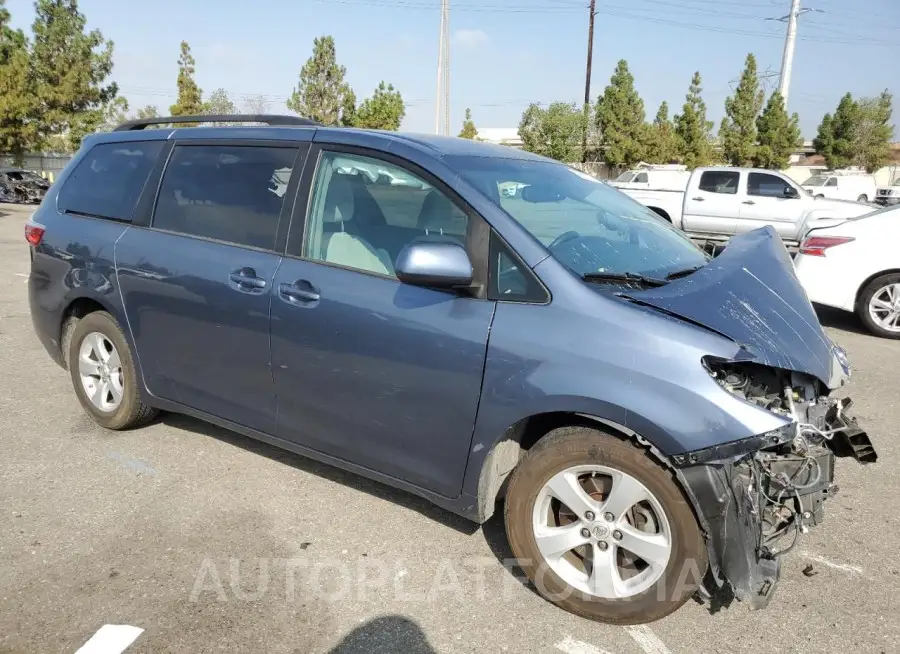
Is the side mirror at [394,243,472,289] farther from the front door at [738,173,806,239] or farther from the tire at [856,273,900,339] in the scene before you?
the front door at [738,173,806,239]

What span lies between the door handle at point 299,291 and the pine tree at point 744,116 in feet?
139

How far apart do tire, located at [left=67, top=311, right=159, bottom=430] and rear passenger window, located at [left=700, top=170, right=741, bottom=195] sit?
13.5m

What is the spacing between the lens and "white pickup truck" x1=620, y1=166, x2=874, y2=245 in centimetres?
1438

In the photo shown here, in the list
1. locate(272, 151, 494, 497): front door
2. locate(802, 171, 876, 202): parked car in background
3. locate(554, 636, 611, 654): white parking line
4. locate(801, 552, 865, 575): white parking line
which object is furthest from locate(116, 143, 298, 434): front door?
locate(802, 171, 876, 202): parked car in background

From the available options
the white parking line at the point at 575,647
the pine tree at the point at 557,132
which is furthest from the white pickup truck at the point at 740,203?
the pine tree at the point at 557,132

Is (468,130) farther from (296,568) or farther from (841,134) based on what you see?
(296,568)

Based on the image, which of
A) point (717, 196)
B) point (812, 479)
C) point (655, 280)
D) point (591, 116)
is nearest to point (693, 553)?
point (812, 479)

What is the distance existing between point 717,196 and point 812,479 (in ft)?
44.1

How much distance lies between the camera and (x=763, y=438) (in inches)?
88.7

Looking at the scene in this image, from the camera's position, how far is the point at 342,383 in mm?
3010

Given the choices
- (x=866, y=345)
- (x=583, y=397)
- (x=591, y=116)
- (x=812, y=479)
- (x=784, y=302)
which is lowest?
(x=866, y=345)

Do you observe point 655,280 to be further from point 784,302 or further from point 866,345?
point 866,345

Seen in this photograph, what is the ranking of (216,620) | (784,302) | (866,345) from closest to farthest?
(216,620) < (784,302) < (866,345)

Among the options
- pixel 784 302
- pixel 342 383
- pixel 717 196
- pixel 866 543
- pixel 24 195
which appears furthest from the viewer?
pixel 24 195
